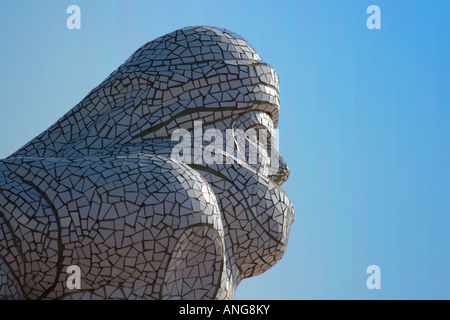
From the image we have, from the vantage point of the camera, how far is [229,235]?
13133mm

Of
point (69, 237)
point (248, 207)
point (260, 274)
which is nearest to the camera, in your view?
point (69, 237)

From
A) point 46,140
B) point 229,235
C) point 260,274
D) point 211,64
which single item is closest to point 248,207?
point 229,235

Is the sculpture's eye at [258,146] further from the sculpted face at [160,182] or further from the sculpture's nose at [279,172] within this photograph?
the sculpture's nose at [279,172]

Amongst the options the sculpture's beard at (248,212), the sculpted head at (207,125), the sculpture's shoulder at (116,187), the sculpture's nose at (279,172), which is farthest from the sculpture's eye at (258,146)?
the sculpture's shoulder at (116,187)

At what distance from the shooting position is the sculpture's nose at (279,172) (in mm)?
14641

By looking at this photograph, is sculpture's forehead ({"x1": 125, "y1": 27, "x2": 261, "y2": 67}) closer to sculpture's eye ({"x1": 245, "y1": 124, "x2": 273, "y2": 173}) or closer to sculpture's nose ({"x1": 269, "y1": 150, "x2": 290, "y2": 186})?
sculpture's eye ({"x1": 245, "y1": 124, "x2": 273, "y2": 173})

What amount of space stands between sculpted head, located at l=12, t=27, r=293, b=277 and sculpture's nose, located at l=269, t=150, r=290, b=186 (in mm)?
22

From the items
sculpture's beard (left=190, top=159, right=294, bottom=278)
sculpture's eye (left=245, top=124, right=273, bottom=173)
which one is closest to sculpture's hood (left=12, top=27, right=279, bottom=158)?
sculpture's eye (left=245, top=124, right=273, bottom=173)

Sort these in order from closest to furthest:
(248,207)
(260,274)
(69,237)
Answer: (69,237) → (248,207) → (260,274)

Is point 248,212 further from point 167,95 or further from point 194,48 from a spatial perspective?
point 194,48

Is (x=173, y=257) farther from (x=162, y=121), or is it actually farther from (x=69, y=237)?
(x=162, y=121)

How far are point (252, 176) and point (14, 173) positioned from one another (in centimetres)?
332

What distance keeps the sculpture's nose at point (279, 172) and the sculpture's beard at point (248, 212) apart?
46.2 inches

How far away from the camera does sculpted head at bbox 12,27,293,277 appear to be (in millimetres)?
13219
